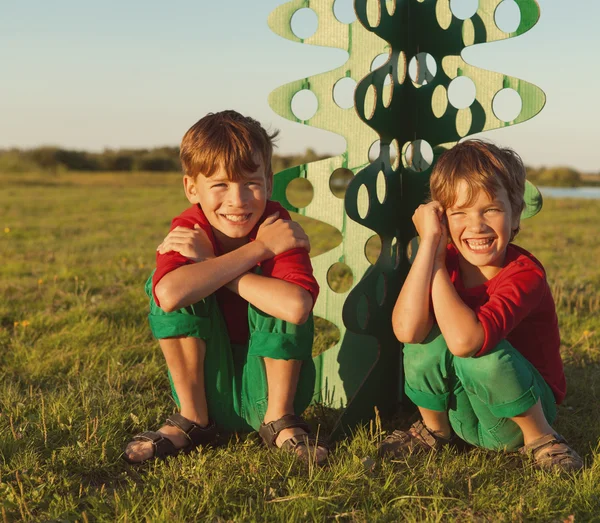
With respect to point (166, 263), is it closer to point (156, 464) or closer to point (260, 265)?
point (260, 265)

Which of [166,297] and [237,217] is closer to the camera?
[166,297]

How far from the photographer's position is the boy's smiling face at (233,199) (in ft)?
9.68

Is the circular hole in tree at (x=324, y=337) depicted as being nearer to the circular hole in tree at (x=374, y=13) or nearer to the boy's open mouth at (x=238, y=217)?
the boy's open mouth at (x=238, y=217)

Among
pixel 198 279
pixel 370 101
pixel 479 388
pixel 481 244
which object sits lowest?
pixel 479 388

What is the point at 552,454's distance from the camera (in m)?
2.79

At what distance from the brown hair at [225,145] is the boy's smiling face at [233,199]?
0.03 metres

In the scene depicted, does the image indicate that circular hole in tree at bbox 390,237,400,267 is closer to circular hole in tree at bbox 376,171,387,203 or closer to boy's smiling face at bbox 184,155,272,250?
circular hole in tree at bbox 376,171,387,203

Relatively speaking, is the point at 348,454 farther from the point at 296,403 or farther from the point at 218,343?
the point at 218,343

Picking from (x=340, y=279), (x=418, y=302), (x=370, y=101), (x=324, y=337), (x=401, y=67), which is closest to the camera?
(x=418, y=302)

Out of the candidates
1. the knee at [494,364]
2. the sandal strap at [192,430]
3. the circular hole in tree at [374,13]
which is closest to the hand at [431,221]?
the knee at [494,364]

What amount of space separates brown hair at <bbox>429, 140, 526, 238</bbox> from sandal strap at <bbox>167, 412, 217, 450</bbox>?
1397mm

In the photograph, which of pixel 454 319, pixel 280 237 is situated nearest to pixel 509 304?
pixel 454 319

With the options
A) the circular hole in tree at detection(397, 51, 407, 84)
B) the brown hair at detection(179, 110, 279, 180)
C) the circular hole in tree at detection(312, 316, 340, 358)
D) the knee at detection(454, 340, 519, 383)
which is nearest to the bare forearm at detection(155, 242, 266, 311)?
the brown hair at detection(179, 110, 279, 180)

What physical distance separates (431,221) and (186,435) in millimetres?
1358
